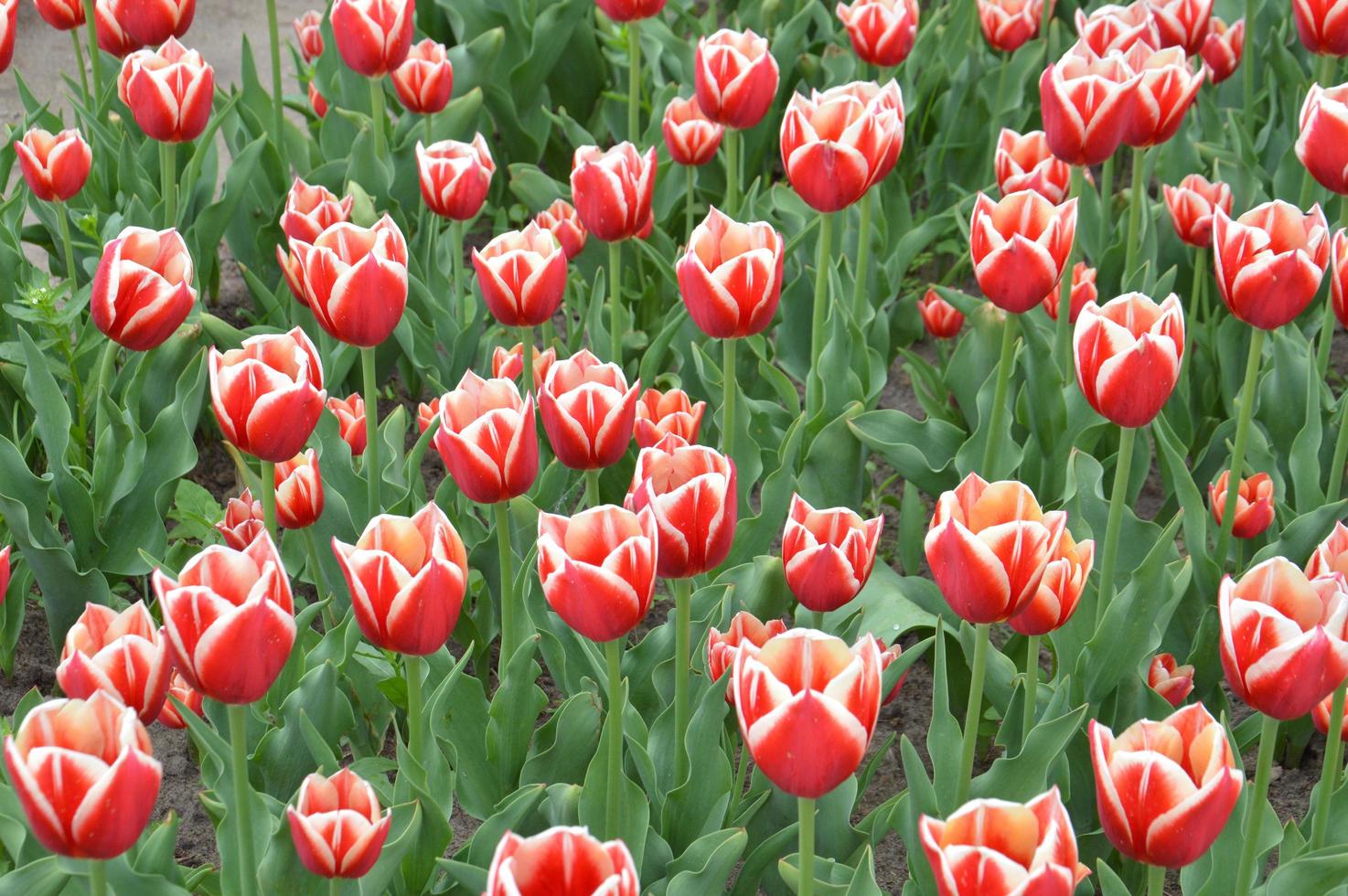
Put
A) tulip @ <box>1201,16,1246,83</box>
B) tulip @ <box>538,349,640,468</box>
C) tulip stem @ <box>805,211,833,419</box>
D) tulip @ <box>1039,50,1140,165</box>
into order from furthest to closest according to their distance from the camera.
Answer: tulip @ <box>1201,16,1246,83</box> → tulip stem @ <box>805,211,833,419</box> → tulip @ <box>1039,50,1140,165</box> → tulip @ <box>538,349,640,468</box>

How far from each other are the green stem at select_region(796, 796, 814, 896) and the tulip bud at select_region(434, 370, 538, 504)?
51 centimetres

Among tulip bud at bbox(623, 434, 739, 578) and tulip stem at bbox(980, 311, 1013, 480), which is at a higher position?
tulip bud at bbox(623, 434, 739, 578)

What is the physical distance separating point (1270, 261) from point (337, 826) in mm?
1318

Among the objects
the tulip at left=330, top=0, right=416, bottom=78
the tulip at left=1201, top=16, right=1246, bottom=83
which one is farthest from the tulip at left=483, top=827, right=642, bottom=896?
the tulip at left=1201, top=16, right=1246, bottom=83

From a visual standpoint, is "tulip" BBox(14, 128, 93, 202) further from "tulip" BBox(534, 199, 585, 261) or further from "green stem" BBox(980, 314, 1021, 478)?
"green stem" BBox(980, 314, 1021, 478)

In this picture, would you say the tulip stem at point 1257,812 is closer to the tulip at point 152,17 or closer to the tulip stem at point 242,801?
the tulip stem at point 242,801

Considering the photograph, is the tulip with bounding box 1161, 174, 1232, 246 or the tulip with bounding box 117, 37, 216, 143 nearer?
the tulip with bounding box 117, 37, 216, 143

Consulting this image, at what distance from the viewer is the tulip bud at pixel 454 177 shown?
2.55 m

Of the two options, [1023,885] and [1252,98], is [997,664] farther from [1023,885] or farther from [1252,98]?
[1252,98]

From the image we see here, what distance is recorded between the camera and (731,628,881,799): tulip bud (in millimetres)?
1282

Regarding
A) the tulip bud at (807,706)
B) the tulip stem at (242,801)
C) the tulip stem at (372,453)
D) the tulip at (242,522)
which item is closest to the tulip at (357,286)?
the tulip stem at (372,453)

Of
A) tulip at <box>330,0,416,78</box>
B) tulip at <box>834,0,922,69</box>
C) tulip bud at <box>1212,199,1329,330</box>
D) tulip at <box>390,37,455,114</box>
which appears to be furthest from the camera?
tulip at <box>834,0,922,69</box>

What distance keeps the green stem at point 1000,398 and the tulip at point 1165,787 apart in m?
0.91

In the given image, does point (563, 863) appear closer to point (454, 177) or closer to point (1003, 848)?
point (1003, 848)
